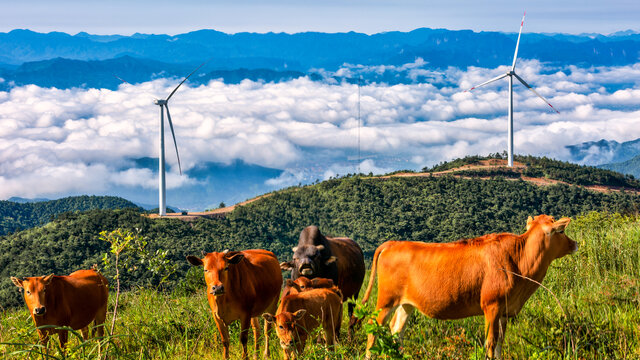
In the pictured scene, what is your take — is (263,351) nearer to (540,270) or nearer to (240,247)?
(540,270)

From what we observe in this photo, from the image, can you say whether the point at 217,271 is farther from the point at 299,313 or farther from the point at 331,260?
the point at 331,260

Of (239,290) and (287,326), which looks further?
(239,290)

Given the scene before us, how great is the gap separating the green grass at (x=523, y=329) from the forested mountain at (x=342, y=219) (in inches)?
1459

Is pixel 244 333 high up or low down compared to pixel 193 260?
down

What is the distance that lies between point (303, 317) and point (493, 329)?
2897 millimetres

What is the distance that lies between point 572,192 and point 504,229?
12284 millimetres

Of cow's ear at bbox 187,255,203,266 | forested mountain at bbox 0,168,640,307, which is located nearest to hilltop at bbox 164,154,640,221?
forested mountain at bbox 0,168,640,307

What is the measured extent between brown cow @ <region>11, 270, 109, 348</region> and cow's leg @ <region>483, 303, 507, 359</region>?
21.2 ft

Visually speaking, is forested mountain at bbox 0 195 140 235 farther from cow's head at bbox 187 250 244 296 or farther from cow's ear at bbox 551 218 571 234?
cow's ear at bbox 551 218 571 234

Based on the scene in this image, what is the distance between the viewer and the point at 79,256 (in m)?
49.0

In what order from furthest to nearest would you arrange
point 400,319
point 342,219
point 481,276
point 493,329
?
1. point 342,219
2. point 400,319
3. point 481,276
4. point 493,329

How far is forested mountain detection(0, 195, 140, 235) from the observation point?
9031cm

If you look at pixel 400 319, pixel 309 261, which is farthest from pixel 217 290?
pixel 309 261

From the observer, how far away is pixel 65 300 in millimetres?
10352
